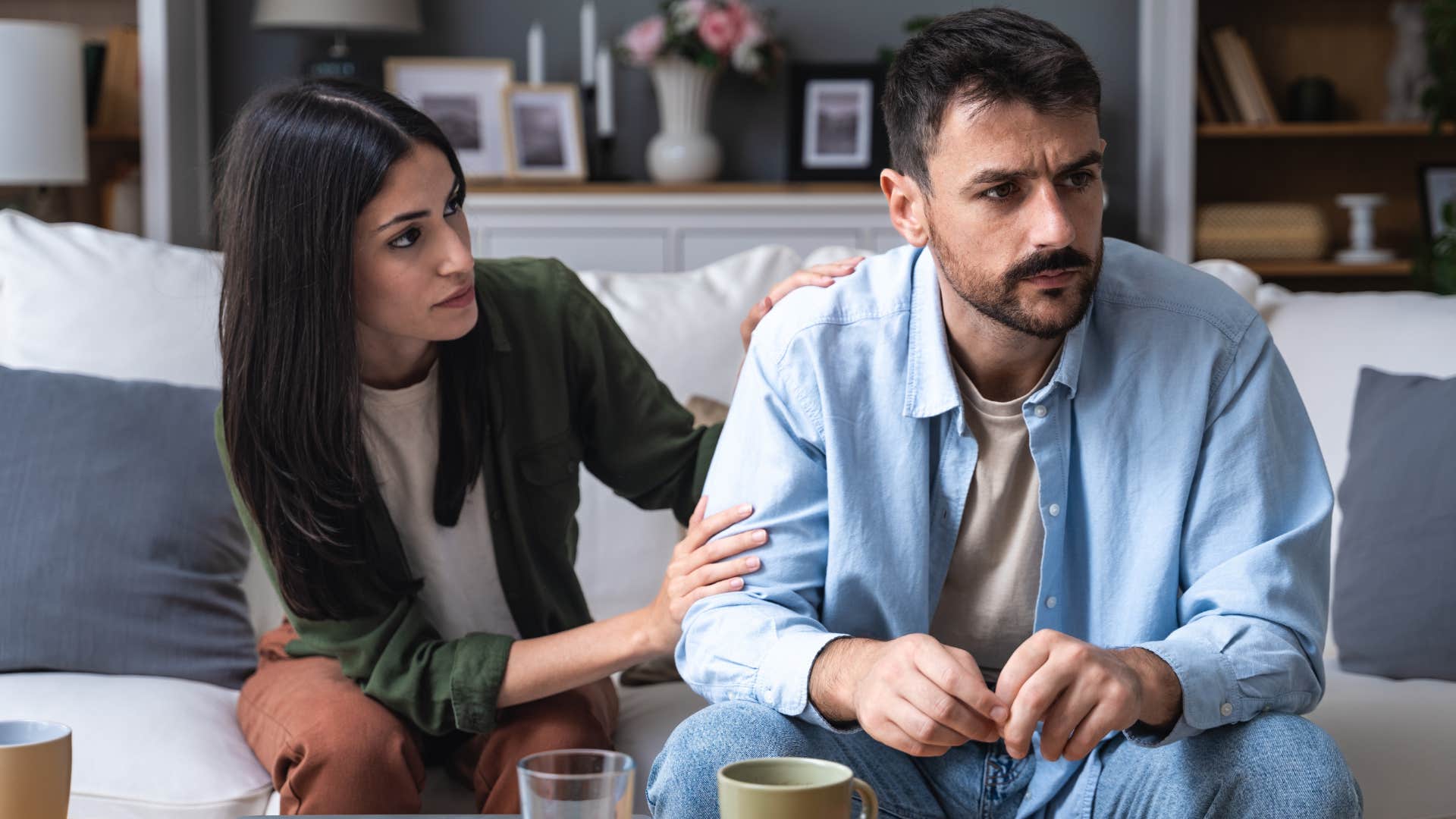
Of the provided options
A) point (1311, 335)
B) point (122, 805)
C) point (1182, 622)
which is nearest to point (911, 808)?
point (1182, 622)

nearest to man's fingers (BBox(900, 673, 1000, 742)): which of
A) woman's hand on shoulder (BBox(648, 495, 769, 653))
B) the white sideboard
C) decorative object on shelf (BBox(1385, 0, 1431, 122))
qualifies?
woman's hand on shoulder (BBox(648, 495, 769, 653))

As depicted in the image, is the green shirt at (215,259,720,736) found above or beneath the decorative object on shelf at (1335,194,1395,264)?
beneath

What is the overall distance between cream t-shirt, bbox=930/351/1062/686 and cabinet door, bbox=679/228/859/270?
2424mm

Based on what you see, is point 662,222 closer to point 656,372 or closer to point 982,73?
point 656,372

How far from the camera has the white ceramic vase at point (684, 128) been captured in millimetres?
3977

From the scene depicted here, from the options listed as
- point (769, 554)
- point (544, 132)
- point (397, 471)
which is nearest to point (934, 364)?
point (769, 554)

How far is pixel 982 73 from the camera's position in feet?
4.17

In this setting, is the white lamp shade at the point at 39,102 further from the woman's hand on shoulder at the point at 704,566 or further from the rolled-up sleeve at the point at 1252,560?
the rolled-up sleeve at the point at 1252,560

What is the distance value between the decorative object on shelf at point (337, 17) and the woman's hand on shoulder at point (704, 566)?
273cm

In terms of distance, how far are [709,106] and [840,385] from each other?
296 centimetres

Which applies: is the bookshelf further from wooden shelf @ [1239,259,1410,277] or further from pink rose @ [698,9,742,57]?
pink rose @ [698,9,742,57]

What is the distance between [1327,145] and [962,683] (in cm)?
369

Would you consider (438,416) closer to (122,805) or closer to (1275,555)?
(122,805)

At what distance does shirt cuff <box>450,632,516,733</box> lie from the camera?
1459 mm
